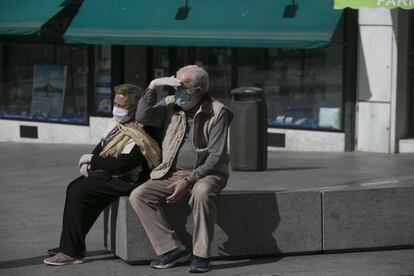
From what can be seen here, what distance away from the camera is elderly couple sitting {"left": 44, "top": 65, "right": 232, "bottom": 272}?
650 centimetres

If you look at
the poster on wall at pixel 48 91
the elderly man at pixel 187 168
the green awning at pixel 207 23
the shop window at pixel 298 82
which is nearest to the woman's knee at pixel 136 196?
the elderly man at pixel 187 168

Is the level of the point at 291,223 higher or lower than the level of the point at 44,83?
higher

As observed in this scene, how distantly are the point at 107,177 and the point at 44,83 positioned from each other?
10.9 meters

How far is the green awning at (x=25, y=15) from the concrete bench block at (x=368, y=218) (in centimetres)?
959

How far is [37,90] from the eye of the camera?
17.4m

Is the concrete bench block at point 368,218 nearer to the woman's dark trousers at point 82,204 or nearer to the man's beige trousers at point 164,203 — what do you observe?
the man's beige trousers at point 164,203

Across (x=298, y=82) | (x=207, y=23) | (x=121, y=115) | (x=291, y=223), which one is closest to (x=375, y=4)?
(x=298, y=82)

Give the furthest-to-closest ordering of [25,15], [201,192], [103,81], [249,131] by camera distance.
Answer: [103,81] < [25,15] < [249,131] < [201,192]

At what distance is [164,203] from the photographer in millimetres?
6617

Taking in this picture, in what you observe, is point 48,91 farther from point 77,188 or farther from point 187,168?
point 187,168

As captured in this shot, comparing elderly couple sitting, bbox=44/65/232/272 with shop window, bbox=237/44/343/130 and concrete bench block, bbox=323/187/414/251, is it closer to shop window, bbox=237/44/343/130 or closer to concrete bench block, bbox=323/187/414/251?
concrete bench block, bbox=323/187/414/251

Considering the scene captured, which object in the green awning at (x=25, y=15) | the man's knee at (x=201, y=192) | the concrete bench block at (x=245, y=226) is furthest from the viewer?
the green awning at (x=25, y=15)

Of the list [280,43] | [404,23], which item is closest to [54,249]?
[280,43]

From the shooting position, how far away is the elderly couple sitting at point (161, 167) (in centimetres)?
650
